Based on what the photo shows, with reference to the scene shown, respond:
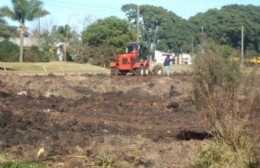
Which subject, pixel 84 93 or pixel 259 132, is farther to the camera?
pixel 84 93

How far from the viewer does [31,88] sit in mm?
30000

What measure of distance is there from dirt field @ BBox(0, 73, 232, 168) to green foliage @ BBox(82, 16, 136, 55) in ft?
217

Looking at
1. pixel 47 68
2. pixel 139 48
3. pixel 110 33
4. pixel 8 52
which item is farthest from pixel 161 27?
pixel 139 48

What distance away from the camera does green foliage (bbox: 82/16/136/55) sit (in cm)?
9588

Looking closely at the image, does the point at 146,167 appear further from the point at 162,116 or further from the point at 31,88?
the point at 31,88

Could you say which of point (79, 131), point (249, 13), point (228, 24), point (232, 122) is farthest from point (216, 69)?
point (249, 13)

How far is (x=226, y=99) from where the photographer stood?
10930 millimetres

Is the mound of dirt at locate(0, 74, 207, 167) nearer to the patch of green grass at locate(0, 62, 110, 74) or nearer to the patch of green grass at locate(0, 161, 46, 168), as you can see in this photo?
the patch of green grass at locate(0, 161, 46, 168)

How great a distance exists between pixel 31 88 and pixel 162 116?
39.5 feet

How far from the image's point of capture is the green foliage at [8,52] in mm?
78775

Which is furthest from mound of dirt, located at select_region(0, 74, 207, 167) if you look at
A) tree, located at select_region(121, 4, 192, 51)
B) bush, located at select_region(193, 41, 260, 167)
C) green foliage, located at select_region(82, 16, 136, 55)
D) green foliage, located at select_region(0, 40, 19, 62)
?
tree, located at select_region(121, 4, 192, 51)

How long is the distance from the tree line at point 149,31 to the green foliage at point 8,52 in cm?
131

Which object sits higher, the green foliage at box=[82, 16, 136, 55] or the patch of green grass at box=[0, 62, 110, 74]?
the green foliage at box=[82, 16, 136, 55]

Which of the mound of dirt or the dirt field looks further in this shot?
the mound of dirt
